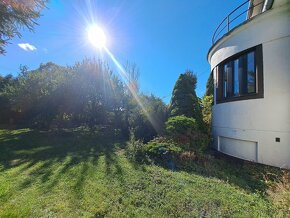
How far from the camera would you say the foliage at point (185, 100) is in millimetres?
10295

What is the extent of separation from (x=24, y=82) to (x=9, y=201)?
13.0 m

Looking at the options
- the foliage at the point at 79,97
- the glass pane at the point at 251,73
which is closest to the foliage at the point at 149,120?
the foliage at the point at 79,97

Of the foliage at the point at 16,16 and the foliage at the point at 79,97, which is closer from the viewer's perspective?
the foliage at the point at 16,16

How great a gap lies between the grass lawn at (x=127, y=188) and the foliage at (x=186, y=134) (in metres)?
0.88

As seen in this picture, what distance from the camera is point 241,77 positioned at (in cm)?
830

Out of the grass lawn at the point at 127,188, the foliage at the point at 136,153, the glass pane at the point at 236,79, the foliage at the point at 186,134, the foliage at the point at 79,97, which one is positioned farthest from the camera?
the foliage at the point at 79,97

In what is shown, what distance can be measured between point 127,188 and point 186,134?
4060 mm

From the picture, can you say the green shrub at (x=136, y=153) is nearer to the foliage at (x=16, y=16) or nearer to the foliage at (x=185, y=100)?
the foliage at (x=185, y=100)

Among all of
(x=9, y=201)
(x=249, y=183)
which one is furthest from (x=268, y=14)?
(x=9, y=201)

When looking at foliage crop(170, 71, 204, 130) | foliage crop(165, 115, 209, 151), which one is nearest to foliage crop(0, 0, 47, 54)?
foliage crop(165, 115, 209, 151)

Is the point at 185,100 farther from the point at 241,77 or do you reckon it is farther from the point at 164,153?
the point at 164,153

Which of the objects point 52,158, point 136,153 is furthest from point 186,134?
point 52,158

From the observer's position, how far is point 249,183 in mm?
5805

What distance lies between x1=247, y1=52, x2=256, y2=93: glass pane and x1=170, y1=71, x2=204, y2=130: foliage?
2.89 m
